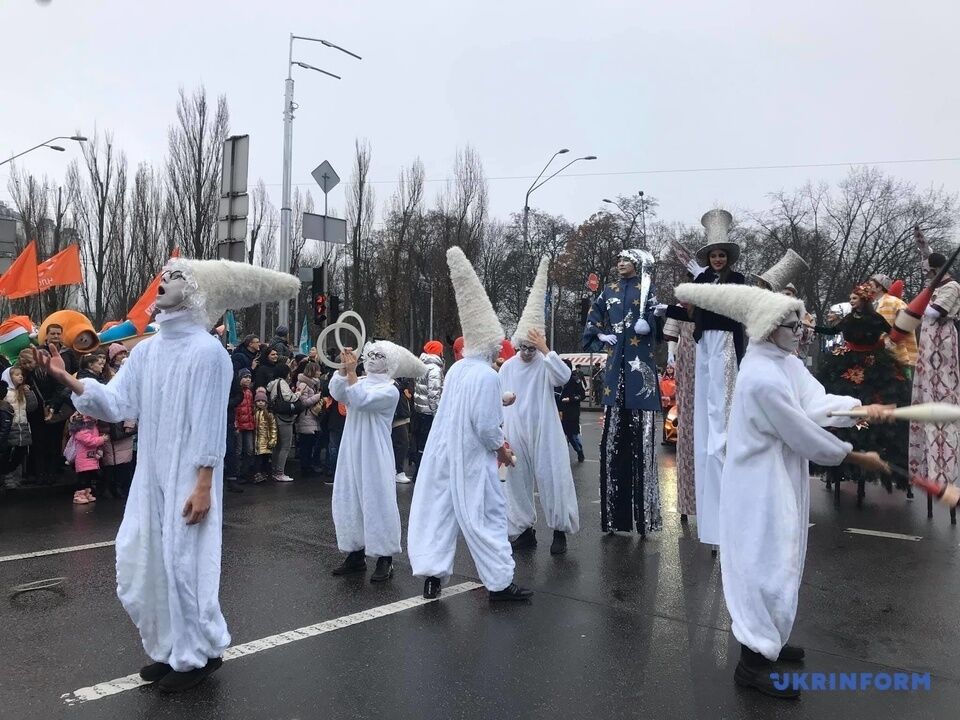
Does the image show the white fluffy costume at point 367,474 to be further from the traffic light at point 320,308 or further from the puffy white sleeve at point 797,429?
the traffic light at point 320,308

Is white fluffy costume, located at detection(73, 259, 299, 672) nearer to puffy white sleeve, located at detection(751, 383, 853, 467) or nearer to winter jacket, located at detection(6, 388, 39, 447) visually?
puffy white sleeve, located at detection(751, 383, 853, 467)

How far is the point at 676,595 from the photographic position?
586 centimetres

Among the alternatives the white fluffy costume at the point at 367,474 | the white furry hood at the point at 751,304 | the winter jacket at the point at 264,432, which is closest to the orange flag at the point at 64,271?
the winter jacket at the point at 264,432

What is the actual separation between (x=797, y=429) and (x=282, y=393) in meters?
8.40

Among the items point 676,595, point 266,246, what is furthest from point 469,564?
point 266,246

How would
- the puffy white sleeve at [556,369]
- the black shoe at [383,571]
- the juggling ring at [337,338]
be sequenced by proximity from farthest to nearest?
the puffy white sleeve at [556,369] → the juggling ring at [337,338] → the black shoe at [383,571]

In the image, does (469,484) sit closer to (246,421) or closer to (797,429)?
(797,429)

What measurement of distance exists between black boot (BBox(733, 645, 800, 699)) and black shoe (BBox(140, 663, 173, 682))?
113 inches

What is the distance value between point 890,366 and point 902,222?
36.2 metres

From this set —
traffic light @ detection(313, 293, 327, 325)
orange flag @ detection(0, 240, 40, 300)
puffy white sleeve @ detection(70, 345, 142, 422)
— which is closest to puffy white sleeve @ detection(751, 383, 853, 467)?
puffy white sleeve @ detection(70, 345, 142, 422)

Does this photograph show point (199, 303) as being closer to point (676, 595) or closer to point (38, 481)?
point (676, 595)

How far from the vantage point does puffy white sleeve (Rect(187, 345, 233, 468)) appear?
404 cm

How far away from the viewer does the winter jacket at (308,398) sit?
1170cm

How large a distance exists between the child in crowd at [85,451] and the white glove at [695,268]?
22.6ft
